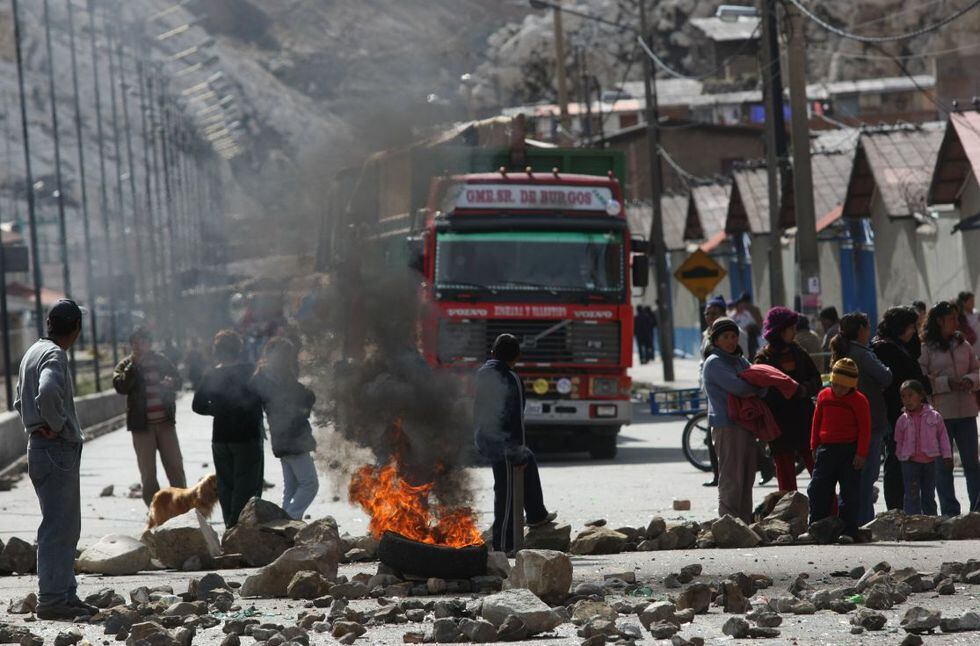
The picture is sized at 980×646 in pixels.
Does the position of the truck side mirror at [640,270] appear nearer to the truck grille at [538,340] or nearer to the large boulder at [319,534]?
the truck grille at [538,340]

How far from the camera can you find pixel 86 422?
32281 mm

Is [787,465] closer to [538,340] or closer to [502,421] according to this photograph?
[502,421]

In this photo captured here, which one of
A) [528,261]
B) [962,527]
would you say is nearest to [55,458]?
[962,527]

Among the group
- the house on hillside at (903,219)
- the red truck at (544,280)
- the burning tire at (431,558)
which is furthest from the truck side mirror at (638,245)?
the house on hillside at (903,219)

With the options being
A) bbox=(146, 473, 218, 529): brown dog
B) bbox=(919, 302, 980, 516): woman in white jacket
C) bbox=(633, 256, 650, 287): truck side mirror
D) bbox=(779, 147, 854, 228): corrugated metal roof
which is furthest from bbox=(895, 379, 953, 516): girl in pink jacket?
bbox=(779, 147, 854, 228): corrugated metal roof

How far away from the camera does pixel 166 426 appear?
49.5 feet

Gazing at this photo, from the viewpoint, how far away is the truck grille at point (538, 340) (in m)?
20.5

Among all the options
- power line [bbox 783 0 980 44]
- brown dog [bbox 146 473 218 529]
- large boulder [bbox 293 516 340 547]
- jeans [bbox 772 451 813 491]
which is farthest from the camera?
power line [bbox 783 0 980 44]

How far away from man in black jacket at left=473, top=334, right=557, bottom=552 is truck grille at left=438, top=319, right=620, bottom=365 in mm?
8252

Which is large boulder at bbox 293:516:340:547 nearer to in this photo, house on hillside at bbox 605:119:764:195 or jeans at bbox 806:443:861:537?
jeans at bbox 806:443:861:537

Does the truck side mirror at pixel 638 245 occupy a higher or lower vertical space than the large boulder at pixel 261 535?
higher

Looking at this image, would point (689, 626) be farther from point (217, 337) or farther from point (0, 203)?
point (0, 203)

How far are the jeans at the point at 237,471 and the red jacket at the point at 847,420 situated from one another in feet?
14.3

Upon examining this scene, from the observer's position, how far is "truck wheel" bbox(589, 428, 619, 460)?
872 inches
